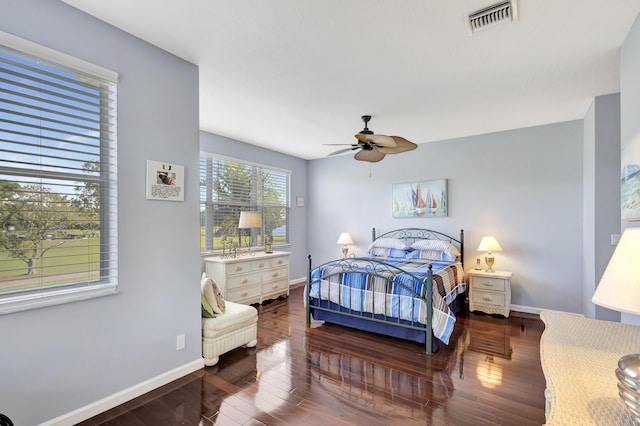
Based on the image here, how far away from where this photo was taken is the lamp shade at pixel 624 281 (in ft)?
3.12

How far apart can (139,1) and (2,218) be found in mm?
1583

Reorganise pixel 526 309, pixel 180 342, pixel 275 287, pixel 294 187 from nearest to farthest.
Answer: pixel 180 342 < pixel 526 309 < pixel 275 287 < pixel 294 187

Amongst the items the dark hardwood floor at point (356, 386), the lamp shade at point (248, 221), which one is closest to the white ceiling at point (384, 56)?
the lamp shade at point (248, 221)

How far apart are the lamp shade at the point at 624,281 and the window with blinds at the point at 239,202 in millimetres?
4323

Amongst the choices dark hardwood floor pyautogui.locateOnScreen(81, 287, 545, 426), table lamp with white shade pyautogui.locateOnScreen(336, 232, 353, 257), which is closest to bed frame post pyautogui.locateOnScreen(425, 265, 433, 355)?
dark hardwood floor pyautogui.locateOnScreen(81, 287, 545, 426)

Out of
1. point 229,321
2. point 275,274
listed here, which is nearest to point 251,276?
point 275,274

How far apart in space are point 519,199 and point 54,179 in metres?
5.38

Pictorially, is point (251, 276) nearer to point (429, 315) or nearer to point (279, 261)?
point (279, 261)

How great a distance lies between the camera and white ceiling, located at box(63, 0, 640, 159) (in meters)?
2.04

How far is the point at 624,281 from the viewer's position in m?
0.99

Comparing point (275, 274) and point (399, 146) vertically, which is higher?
point (399, 146)

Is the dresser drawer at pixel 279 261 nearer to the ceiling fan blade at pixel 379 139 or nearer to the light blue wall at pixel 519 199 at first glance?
the light blue wall at pixel 519 199

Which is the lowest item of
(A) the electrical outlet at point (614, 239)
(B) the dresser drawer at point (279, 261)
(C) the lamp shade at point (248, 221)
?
(B) the dresser drawer at point (279, 261)

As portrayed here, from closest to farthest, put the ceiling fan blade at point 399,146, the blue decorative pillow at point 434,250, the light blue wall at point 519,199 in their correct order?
the ceiling fan blade at point 399,146 < the light blue wall at point 519,199 < the blue decorative pillow at point 434,250
